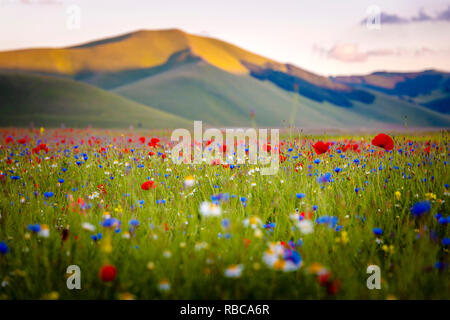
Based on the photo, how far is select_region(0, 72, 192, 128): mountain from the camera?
38781mm

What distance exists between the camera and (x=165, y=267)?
2.04 metres

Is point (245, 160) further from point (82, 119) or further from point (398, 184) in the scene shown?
point (82, 119)

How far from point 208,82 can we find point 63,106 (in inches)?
2068

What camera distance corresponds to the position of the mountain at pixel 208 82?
79.4m

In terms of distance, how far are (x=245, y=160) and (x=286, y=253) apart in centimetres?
303

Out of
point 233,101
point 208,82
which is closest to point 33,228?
point 233,101

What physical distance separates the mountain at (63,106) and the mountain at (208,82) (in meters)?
1.85

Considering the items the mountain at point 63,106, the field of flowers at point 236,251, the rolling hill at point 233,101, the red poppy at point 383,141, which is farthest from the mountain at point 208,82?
the red poppy at point 383,141

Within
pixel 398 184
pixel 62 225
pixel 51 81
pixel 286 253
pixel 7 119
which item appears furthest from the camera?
pixel 51 81

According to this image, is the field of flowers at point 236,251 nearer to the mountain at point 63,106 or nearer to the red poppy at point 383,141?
the red poppy at point 383,141

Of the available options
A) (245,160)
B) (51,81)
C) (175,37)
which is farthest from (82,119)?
(175,37)

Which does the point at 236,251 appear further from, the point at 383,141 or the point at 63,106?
the point at 63,106

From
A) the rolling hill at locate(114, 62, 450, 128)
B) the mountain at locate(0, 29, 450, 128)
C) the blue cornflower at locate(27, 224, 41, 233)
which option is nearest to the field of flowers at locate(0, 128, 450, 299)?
the blue cornflower at locate(27, 224, 41, 233)

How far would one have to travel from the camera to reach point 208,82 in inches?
3533
